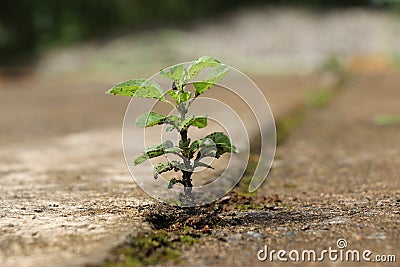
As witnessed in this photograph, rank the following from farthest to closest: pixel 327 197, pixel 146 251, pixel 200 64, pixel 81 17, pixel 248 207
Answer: pixel 81 17 → pixel 327 197 → pixel 248 207 → pixel 200 64 → pixel 146 251

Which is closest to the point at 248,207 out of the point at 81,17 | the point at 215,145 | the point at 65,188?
the point at 215,145

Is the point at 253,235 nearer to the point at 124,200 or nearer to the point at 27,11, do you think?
the point at 124,200

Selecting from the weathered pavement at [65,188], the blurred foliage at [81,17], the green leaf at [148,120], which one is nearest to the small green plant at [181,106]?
the green leaf at [148,120]

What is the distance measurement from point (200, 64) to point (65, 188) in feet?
1.86

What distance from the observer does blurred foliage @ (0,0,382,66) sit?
10.2m

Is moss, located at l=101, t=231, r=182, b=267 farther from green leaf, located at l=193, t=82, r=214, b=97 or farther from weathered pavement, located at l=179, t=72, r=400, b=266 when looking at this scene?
green leaf, located at l=193, t=82, r=214, b=97

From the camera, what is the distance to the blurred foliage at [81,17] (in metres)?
10.2

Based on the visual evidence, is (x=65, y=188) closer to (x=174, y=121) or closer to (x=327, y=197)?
(x=174, y=121)

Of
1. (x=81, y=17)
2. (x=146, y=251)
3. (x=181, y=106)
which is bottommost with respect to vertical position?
(x=146, y=251)

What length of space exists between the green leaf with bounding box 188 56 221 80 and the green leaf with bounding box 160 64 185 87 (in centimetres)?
2

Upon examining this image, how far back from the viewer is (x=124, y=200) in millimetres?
1298

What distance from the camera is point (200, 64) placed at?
3.67ft

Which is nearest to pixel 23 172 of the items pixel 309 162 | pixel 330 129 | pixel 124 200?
pixel 124 200

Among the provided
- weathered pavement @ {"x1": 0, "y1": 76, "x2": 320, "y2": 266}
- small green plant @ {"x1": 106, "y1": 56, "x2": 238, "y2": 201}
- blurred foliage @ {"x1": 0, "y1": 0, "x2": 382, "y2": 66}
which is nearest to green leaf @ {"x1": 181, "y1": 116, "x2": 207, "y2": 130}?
small green plant @ {"x1": 106, "y1": 56, "x2": 238, "y2": 201}
